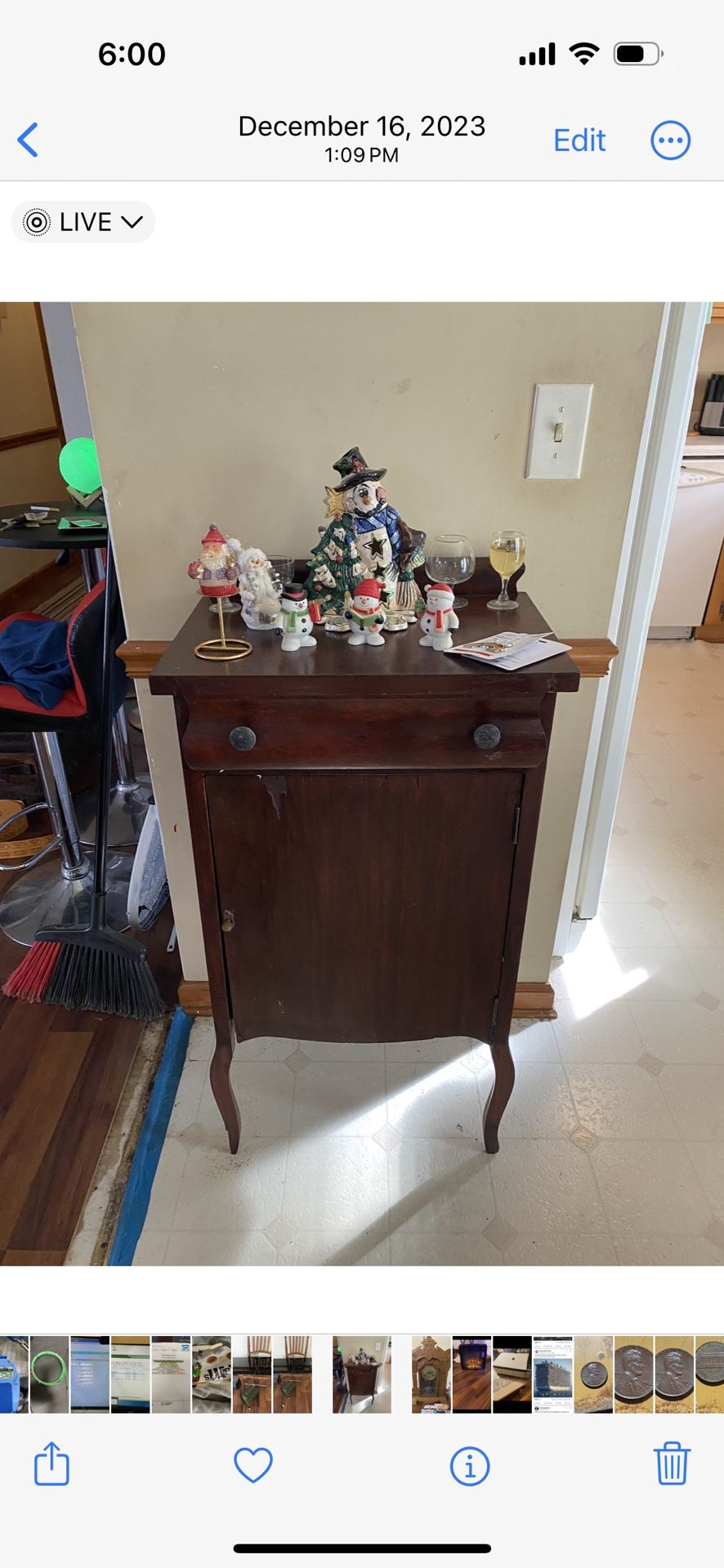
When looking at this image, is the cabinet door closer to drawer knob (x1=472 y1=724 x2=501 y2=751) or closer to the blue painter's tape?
drawer knob (x1=472 y1=724 x2=501 y2=751)

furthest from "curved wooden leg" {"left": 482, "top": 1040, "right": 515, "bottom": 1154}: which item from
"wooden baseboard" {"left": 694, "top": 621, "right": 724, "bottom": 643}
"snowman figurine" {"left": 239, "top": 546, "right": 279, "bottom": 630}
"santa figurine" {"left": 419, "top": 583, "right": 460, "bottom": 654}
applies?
"wooden baseboard" {"left": 694, "top": 621, "right": 724, "bottom": 643}

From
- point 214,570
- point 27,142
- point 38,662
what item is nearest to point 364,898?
point 214,570

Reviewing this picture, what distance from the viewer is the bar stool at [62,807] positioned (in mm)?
1723

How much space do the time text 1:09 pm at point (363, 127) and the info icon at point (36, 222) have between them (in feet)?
0.65

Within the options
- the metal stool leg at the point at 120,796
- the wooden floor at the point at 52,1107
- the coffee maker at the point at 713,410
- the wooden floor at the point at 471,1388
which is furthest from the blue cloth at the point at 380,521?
the coffee maker at the point at 713,410

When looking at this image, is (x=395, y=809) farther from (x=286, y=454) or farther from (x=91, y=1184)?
(x=91, y=1184)

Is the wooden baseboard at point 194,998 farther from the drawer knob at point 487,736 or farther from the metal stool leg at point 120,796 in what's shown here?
the drawer knob at point 487,736

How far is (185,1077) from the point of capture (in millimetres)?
1584

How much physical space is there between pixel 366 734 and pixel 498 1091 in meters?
0.71

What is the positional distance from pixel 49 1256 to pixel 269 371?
1402 mm

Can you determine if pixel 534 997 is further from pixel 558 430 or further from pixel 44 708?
pixel 44 708
